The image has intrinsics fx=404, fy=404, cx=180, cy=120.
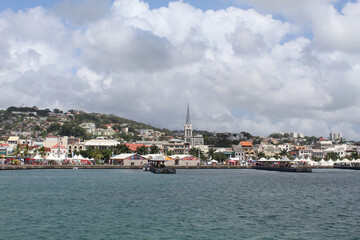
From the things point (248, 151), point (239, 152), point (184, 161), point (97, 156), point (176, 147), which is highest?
point (176, 147)

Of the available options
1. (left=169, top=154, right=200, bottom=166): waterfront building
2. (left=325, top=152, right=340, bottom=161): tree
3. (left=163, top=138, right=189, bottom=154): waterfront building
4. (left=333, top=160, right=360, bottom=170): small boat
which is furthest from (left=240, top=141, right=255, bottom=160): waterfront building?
(left=169, top=154, right=200, bottom=166): waterfront building

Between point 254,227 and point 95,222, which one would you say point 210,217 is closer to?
point 254,227

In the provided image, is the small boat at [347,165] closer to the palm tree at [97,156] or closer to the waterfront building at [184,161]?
the waterfront building at [184,161]

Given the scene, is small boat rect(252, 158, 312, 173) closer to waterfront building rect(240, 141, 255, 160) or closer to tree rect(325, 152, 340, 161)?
waterfront building rect(240, 141, 255, 160)

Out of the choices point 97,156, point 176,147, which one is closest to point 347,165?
point 176,147

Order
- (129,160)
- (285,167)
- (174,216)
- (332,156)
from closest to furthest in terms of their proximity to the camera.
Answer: (174,216) < (285,167) < (129,160) < (332,156)

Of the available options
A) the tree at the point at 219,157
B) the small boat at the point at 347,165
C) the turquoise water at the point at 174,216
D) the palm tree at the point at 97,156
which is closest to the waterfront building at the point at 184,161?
the palm tree at the point at 97,156

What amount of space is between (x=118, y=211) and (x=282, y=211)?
13.0m

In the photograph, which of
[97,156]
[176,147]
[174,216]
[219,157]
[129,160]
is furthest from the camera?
[176,147]

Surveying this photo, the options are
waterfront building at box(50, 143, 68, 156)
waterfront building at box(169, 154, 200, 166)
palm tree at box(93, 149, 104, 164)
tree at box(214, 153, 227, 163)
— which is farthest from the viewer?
tree at box(214, 153, 227, 163)

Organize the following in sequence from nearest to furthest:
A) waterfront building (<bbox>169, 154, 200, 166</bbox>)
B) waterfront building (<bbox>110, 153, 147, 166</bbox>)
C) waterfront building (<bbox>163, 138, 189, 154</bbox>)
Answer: waterfront building (<bbox>110, 153, 147, 166</bbox>) → waterfront building (<bbox>169, 154, 200, 166</bbox>) → waterfront building (<bbox>163, 138, 189, 154</bbox>)

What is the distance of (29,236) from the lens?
899 inches

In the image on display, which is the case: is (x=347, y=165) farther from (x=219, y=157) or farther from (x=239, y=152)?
(x=219, y=157)

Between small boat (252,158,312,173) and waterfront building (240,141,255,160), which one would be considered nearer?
small boat (252,158,312,173)
